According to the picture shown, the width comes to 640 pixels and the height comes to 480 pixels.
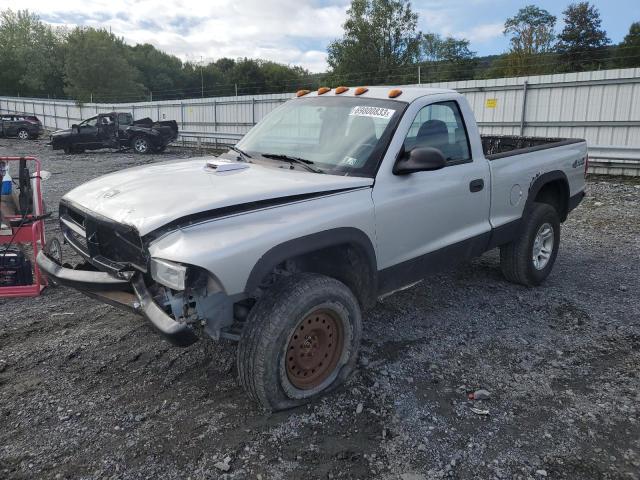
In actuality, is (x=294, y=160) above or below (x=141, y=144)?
above

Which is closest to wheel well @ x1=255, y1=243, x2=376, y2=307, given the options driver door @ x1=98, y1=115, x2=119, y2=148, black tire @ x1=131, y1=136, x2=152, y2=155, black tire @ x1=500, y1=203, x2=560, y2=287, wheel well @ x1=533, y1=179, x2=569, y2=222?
black tire @ x1=500, y1=203, x2=560, y2=287

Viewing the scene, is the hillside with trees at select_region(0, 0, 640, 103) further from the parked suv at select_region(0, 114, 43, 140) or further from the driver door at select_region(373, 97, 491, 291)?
the driver door at select_region(373, 97, 491, 291)

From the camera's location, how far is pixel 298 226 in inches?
118

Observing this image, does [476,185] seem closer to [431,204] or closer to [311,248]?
[431,204]

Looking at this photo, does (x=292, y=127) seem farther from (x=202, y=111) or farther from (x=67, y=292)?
(x=202, y=111)

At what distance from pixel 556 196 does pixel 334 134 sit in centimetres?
308

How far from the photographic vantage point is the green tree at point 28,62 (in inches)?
2591

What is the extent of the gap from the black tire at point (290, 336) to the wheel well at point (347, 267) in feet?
0.77

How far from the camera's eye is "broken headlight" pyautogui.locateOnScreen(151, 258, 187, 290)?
2631 millimetres

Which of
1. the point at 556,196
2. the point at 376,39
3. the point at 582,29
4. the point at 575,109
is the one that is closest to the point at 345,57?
the point at 376,39

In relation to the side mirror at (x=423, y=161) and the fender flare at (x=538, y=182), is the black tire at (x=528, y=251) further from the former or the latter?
the side mirror at (x=423, y=161)

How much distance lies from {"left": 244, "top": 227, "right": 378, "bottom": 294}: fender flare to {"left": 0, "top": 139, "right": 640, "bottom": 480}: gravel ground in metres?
0.86

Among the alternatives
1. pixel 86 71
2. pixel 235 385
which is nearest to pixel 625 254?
pixel 235 385

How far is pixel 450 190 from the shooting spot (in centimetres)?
403
